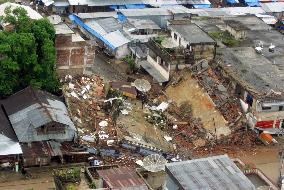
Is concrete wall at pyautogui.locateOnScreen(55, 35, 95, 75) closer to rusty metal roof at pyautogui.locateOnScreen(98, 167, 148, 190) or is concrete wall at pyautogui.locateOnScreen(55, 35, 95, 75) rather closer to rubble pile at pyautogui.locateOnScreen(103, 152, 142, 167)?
rubble pile at pyautogui.locateOnScreen(103, 152, 142, 167)

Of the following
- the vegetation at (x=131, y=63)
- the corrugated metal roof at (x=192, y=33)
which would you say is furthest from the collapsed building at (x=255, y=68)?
the vegetation at (x=131, y=63)

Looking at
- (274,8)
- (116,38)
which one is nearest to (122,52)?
(116,38)

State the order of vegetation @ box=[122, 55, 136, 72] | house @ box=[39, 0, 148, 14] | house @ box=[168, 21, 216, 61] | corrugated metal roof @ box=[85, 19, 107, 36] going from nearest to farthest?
house @ box=[168, 21, 216, 61], vegetation @ box=[122, 55, 136, 72], corrugated metal roof @ box=[85, 19, 107, 36], house @ box=[39, 0, 148, 14]

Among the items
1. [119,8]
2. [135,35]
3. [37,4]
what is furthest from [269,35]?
[37,4]

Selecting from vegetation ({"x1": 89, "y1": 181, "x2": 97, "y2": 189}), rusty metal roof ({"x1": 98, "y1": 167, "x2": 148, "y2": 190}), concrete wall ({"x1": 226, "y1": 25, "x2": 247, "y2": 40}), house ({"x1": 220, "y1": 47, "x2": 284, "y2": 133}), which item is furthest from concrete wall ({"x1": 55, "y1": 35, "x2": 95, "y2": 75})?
vegetation ({"x1": 89, "y1": 181, "x2": 97, "y2": 189})

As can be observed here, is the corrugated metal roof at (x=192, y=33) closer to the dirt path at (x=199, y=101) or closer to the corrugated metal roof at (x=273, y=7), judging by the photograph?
the dirt path at (x=199, y=101)
